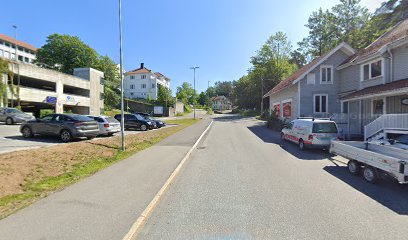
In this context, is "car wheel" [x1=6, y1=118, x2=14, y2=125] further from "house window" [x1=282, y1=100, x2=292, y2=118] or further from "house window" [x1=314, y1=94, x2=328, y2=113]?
"house window" [x1=314, y1=94, x2=328, y2=113]

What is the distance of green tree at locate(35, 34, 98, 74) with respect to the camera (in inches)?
2186

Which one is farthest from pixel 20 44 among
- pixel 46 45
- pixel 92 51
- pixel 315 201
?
pixel 315 201

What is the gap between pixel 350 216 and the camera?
4.76m

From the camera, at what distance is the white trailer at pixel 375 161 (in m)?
6.21

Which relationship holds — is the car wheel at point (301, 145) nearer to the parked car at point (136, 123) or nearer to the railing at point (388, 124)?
the railing at point (388, 124)

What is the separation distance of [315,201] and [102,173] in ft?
20.0

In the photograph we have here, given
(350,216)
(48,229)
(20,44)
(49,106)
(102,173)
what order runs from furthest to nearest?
1. (20,44)
2. (49,106)
3. (102,173)
4. (350,216)
5. (48,229)

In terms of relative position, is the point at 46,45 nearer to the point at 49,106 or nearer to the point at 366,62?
the point at 49,106

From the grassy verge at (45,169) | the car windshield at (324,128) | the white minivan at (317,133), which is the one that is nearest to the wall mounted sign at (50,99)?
the grassy verge at (45,169)

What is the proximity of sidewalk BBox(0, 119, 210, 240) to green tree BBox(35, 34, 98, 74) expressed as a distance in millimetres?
56701

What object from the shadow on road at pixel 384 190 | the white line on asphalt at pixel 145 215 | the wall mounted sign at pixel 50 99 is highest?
the wall mounted sign at pixel 50 99

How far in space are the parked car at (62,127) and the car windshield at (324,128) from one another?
12141mm

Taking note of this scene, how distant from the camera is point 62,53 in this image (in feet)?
183

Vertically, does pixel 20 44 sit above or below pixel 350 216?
above
